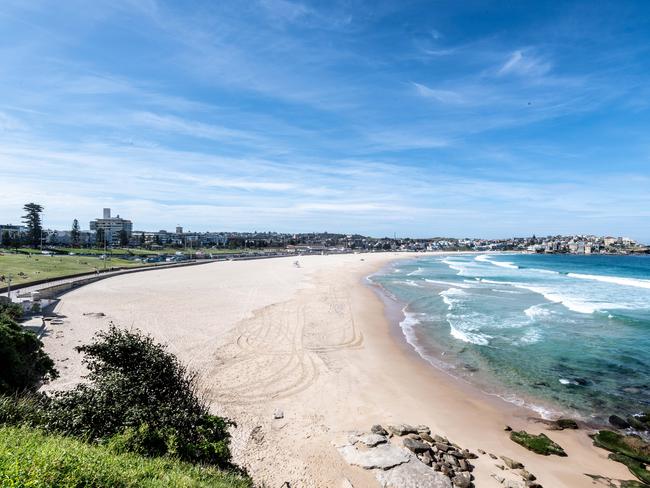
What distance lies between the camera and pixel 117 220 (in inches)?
6127

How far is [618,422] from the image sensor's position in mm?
12719

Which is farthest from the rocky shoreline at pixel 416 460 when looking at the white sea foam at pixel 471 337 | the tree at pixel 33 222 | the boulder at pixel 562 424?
the tree at pixel 33 222

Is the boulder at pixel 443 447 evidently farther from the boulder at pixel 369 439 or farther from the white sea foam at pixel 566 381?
the white sea foam at pixel 566 381

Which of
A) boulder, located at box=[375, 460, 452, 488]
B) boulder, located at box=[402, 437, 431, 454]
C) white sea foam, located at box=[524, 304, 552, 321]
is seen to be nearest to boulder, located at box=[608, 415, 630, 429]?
boulder, located at box=[402, 437, 431, 454]

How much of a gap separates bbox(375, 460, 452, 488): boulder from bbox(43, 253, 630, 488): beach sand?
33 cm

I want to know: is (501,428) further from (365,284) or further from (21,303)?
(365,284)

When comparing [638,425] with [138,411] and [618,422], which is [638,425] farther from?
[138,411]

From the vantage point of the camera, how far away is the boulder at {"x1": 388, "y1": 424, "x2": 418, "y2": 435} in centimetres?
1140

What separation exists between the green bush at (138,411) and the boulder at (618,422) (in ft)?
41.6

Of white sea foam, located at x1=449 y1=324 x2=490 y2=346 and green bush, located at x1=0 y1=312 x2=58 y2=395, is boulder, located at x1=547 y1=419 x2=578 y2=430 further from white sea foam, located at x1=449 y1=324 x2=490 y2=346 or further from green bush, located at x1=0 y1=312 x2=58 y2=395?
green bush, located at x1=0 y1=312 x2=58 y2=395

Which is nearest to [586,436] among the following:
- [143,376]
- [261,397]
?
[261,397]

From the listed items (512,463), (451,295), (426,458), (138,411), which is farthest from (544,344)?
(138,411)

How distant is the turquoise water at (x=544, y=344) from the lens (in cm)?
1500

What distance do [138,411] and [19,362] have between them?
4.52 m
